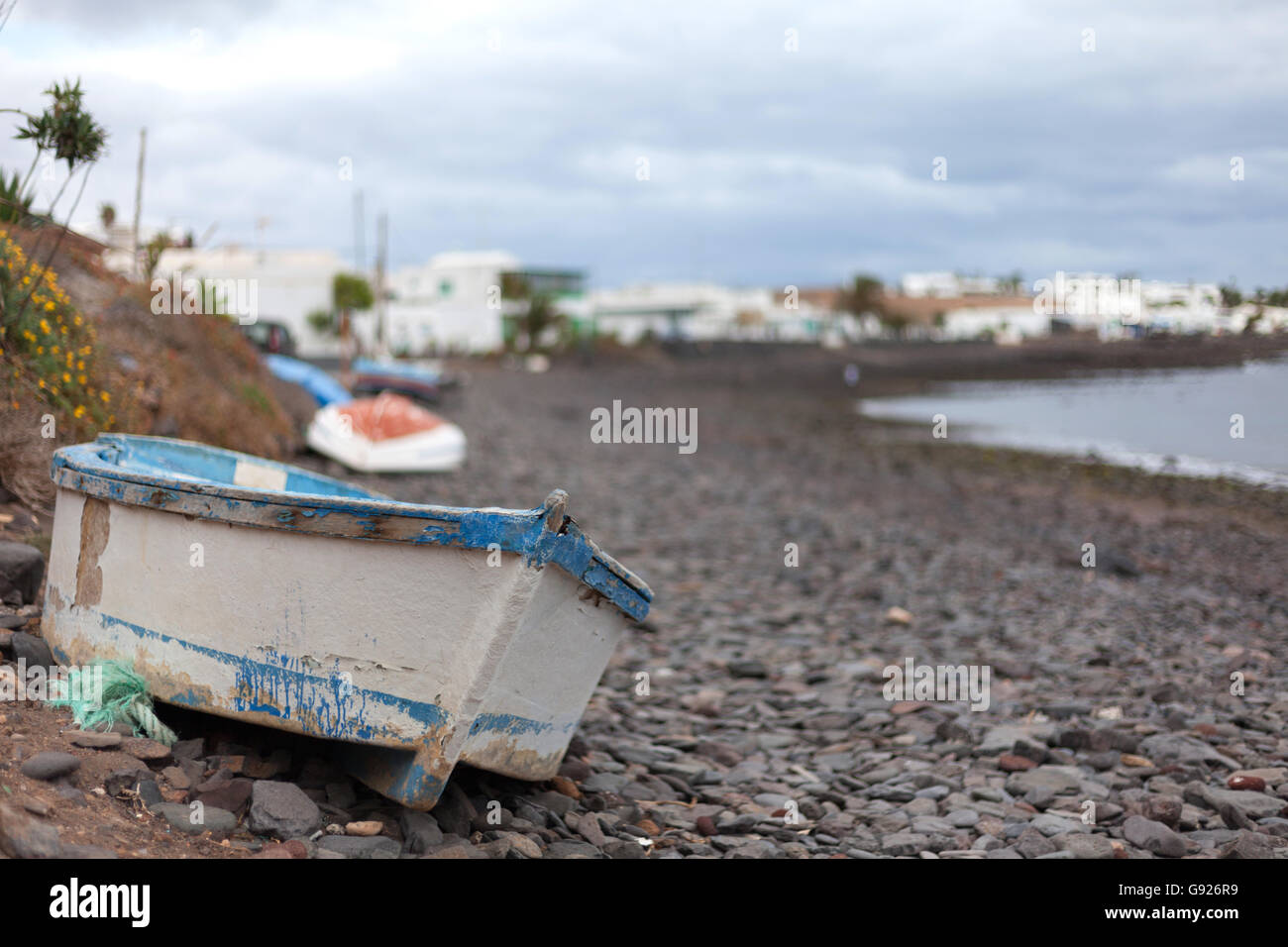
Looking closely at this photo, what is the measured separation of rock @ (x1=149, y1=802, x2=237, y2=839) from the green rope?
0.58 metres

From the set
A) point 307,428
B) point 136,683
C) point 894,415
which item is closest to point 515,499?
point 307,428

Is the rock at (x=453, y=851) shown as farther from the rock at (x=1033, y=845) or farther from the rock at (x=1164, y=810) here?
the rock at (x=1164, y=810)

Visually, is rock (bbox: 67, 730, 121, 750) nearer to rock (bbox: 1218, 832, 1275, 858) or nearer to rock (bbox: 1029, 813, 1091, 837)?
rock (bbox: 1029, 813, 1091, 837)

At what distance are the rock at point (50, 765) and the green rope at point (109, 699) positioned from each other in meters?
0.49

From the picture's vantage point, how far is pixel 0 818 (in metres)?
3.54

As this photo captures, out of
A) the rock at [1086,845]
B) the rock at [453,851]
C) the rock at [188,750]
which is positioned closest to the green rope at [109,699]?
the rock at [188,750]

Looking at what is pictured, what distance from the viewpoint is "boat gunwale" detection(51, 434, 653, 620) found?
14.1 feet

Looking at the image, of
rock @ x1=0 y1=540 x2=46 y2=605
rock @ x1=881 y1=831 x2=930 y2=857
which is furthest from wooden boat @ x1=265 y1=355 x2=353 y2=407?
rock @ x1=881 y1=831 x2=930 y2=857

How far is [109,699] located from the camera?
498cm

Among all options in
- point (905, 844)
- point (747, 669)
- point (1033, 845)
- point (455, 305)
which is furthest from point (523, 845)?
point (455, 305)

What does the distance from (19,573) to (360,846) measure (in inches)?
116

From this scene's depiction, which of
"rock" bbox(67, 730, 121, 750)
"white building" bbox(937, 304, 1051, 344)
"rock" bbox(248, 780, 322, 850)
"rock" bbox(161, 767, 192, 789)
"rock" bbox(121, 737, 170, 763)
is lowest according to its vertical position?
"rock" bbox(248, 780, 322, 850)

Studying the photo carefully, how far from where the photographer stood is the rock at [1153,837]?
487 centimetres
